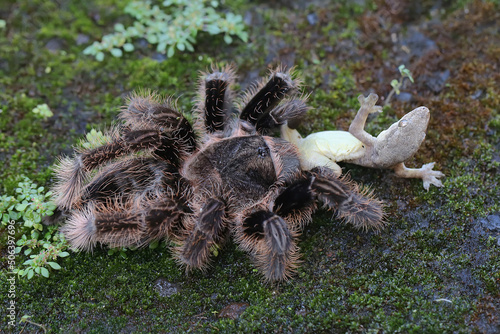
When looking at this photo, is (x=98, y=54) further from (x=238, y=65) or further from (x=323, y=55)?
(x=323, y=55)

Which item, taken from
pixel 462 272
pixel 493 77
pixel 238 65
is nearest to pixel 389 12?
pixel 493 77

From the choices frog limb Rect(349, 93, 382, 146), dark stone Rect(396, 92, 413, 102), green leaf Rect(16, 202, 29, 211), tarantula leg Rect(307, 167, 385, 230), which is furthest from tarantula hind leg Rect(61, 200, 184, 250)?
dark stone Rect(396, 92, 413, 102)

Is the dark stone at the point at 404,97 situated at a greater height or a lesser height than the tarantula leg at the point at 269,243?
greater

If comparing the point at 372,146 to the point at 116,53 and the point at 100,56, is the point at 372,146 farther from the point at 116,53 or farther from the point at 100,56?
the point at 100,56

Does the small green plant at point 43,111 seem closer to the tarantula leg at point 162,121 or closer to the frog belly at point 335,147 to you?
the tarantula leg at point 162,121

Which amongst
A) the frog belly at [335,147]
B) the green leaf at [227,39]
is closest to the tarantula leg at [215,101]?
the frog belly at [335,147]

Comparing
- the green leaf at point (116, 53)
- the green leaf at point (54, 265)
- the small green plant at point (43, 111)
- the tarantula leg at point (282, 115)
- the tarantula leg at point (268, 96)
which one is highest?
the tarantula leg at point (268, 96)

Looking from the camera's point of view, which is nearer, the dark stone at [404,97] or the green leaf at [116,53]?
the dark stone at [404,97]
